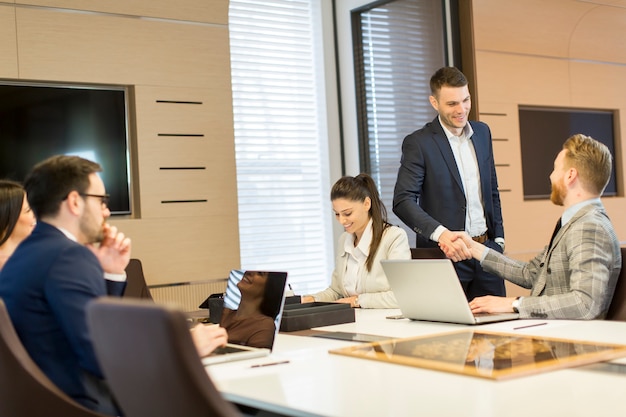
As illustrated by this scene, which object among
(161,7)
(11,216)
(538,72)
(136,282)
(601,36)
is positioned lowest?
(136,282)

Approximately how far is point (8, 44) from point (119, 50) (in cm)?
74

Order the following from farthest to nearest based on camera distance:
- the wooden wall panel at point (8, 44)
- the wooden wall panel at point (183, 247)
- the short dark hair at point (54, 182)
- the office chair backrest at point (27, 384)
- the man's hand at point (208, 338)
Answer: the wooden wall panel at point (183, 247) < the wooden wall panel at point (8, 44) < the short dark hair at point (54, 182) < the man's hand at point (208, 338) < the office chair backrest at point (27, 384)

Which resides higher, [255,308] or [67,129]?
[67,129]

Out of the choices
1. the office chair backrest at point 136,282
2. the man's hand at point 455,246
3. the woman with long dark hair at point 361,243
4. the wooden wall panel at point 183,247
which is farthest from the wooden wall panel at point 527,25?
the office chair backrest at point 136,282

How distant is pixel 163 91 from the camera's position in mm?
5871

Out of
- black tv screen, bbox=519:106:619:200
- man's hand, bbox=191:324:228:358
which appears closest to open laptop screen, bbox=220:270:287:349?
man's hand, bbox=191:324:228:358

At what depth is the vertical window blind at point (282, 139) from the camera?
22.3 ft

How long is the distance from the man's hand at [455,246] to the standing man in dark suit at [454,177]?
0.46 meters

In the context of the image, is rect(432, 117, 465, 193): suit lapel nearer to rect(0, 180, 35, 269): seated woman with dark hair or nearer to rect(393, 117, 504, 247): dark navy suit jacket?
rect(393, 117, 504, 247): dark navy suit jacket

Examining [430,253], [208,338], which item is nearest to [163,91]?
[430,253]

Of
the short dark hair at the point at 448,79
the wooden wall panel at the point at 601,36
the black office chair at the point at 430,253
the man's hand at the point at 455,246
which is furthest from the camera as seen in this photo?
the wooden wall panel at the point at 601,36

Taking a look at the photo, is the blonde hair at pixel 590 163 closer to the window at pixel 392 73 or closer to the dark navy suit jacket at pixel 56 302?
the dark navy suit jacket at pixel 56 302

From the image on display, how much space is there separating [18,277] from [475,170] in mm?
2895

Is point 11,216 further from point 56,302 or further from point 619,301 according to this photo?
point 619,301
